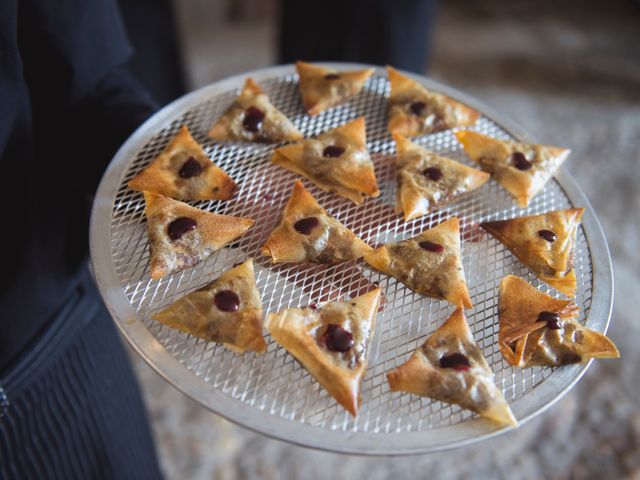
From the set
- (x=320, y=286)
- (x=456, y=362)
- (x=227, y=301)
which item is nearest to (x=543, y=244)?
(x=456, y=362)

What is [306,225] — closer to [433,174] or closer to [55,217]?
[433,174]

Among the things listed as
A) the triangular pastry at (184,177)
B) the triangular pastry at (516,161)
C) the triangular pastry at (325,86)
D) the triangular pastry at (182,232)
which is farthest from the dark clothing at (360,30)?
the triangular pastry at (182,232)

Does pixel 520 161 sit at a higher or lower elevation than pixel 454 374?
higher

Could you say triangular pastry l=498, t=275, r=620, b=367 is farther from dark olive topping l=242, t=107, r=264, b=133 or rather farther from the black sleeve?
the black sleeve

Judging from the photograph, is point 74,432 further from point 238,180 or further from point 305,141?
point 305,141

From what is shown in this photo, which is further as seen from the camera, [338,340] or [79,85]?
[79,85]

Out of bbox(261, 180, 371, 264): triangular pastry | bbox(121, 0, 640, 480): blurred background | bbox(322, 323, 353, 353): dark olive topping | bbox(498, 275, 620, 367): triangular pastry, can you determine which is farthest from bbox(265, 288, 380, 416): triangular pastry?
bbox(121, 0, 640, 480): blurred background

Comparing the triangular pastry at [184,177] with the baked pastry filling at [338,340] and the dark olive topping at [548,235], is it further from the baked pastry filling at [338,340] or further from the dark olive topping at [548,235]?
the dark olive topping at [548,235]
